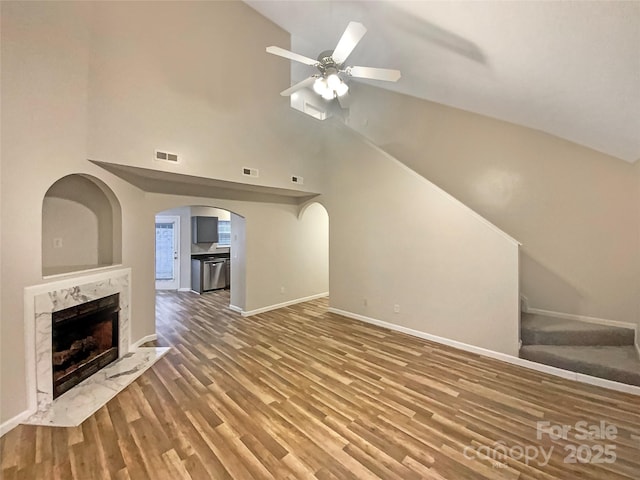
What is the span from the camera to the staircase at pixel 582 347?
281 cm

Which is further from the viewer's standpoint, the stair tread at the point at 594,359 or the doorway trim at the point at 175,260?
the doorway trim at the point at 175,260

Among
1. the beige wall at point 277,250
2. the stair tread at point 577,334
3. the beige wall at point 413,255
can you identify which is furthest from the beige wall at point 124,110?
the stair tread at point 577,334

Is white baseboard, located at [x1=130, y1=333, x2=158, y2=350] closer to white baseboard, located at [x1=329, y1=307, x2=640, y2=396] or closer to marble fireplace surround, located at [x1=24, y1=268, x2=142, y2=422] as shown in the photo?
marble fireplace surround, located at [x1=24, y1=268, x2=142, y2=422]

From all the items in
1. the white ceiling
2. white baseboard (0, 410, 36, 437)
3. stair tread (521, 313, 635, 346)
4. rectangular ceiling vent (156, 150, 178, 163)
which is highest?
the white ceiling

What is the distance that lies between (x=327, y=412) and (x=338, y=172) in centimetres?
422

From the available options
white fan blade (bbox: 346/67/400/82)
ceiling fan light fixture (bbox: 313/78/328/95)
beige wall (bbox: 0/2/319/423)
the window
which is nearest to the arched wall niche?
beige wall (bbox: 0/2/319/423)

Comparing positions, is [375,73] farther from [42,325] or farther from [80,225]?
[42,325]

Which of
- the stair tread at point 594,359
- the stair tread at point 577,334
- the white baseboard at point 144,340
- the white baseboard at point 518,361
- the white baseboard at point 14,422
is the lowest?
the white baseboard at point 14,422

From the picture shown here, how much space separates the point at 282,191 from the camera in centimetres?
517

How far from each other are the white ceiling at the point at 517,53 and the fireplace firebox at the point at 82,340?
198 inches

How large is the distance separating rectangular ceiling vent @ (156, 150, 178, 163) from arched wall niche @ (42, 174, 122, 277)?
0.76 metres

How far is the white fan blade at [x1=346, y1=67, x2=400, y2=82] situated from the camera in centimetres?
271

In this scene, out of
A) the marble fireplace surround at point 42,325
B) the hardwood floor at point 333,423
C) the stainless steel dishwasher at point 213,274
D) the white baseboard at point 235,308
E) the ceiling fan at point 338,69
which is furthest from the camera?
the stainless steel dishwasher at point 213,274

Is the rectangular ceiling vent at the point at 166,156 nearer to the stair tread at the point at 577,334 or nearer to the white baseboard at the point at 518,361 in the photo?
the white baseboard at the point at 518,361
